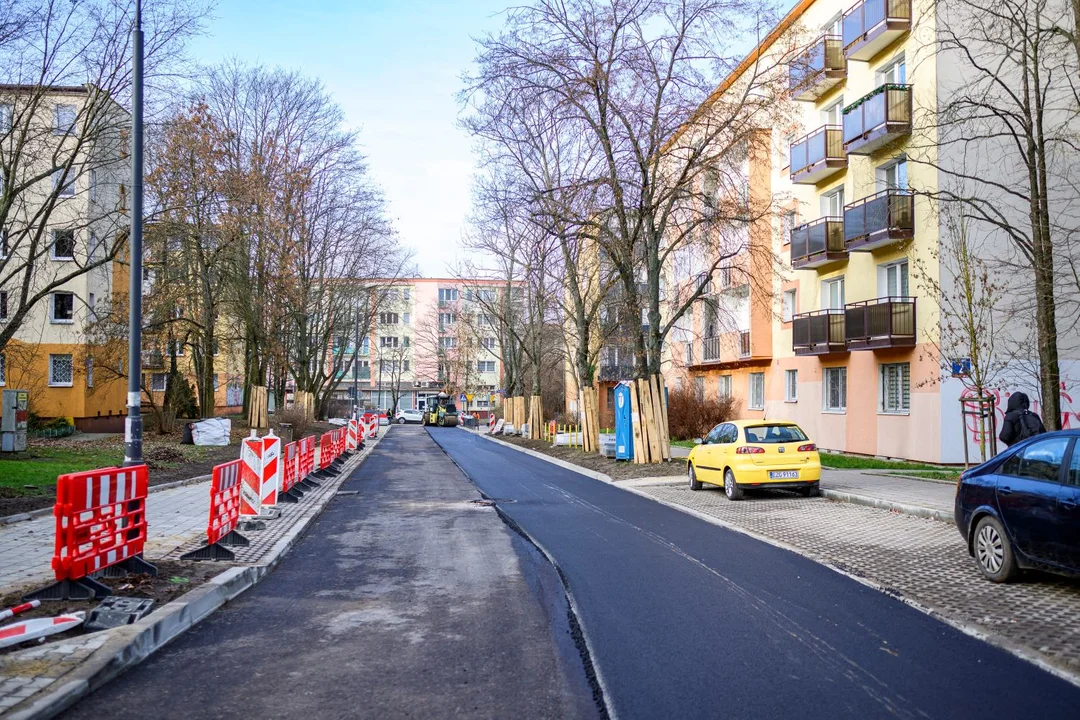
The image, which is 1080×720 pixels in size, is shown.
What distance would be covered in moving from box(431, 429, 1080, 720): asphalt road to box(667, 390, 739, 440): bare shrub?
85.3 ft

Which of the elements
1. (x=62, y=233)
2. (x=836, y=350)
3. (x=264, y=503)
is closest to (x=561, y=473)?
(x=836, y=350)

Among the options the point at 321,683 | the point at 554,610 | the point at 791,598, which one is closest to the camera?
the point at 321,683

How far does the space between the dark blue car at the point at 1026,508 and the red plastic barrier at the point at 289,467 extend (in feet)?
34.9

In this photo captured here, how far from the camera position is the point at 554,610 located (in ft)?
24.1

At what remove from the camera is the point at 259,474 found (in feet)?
43.2

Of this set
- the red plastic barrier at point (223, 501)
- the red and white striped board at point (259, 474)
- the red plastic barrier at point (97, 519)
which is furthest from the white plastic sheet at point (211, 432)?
the red plastic barrier at point (97, 519)

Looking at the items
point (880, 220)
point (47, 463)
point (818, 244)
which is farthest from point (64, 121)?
point (818, 244)

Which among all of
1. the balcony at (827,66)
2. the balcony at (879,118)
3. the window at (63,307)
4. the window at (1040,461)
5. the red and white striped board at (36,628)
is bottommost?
the red and white striped board at (36,628)

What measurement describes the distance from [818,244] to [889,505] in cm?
1479

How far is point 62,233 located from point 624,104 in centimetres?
1356

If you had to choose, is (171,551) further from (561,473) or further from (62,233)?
(561,473)

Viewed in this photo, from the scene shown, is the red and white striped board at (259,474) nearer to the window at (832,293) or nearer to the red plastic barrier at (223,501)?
the red plastic barrier at (223,501)

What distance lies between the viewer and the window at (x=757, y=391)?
3584 cm

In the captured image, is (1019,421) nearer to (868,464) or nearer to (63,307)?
(868,464)
